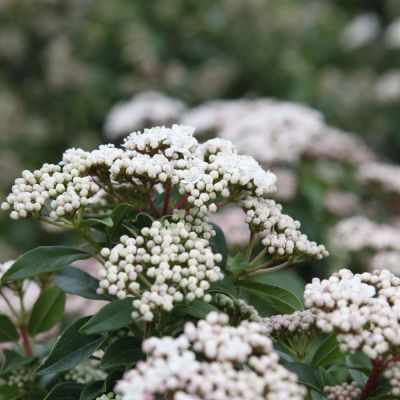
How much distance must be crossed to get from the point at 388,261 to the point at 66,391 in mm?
1715

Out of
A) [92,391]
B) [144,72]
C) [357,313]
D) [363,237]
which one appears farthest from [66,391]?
[144,72]

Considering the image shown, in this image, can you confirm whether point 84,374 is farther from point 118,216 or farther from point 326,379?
point 326,379

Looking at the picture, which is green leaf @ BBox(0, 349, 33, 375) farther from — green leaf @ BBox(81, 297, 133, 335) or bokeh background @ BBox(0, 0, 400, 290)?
bokeh background @ BBox(0, 0, 400, 290)

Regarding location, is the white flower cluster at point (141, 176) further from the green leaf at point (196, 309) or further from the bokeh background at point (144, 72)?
the bokeh background at point (144, 72)

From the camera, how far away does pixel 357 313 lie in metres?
1.33

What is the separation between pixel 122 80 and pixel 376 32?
10.3 feet

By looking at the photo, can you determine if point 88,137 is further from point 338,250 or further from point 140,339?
point 140,339

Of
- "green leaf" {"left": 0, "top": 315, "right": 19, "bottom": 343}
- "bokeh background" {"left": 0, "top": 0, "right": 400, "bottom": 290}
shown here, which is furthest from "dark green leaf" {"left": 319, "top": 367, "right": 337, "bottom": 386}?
"bokeh background" {"left": 0, "top": 0, "right": 400, "bottom": 290}

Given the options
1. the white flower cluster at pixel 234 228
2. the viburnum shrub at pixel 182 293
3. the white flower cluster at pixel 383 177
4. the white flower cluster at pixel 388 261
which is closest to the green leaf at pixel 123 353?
the viburnum shrub at pixel 182 293

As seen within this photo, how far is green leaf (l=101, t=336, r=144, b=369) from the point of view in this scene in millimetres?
1488

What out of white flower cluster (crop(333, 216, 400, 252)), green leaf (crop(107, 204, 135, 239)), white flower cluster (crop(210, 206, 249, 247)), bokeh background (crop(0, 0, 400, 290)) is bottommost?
green leaf (crop(107, 204, 135, 239))

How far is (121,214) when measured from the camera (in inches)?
62.5

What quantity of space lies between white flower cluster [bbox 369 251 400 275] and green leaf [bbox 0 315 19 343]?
1613 mm

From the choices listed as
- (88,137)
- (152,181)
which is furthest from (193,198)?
(88,137)
